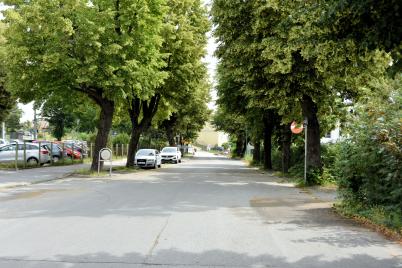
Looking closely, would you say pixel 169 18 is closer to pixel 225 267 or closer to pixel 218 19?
pixel 218 19

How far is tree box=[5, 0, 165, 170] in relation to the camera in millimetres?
24422

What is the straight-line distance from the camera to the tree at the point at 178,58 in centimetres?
3447

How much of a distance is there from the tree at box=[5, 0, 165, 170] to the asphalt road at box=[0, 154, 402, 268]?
10.5 m

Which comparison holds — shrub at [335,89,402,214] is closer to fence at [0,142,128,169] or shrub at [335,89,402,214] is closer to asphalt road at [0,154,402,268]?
asphalt road at [0,154,402,268]

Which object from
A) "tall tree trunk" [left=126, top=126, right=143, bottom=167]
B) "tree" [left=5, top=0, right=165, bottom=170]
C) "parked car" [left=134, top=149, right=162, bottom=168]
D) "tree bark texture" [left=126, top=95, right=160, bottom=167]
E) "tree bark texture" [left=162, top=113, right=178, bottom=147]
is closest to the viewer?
"tree" [left=5, top=0, right=165, bottom=170]

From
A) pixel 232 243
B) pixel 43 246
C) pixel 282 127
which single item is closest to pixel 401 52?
pixel 232 243

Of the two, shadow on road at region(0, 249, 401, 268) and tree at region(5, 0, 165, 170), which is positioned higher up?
tree at region(5, 0, 165, 170)

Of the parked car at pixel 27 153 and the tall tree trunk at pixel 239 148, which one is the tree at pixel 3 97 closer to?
the parked car at pixel 27 153

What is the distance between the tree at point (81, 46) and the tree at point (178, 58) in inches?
235

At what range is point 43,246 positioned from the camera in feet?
26.0

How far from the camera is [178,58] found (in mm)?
34875

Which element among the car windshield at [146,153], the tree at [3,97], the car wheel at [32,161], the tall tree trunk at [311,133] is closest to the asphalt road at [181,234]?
the tall tree trunk at [311,133]

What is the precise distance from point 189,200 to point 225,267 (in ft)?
27.8

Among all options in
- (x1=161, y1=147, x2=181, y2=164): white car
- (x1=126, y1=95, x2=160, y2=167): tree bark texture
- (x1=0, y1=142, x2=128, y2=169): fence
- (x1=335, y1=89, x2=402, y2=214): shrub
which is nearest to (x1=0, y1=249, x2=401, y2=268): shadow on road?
(x1=335, y1=89, x2=402, y2=214): shrub
